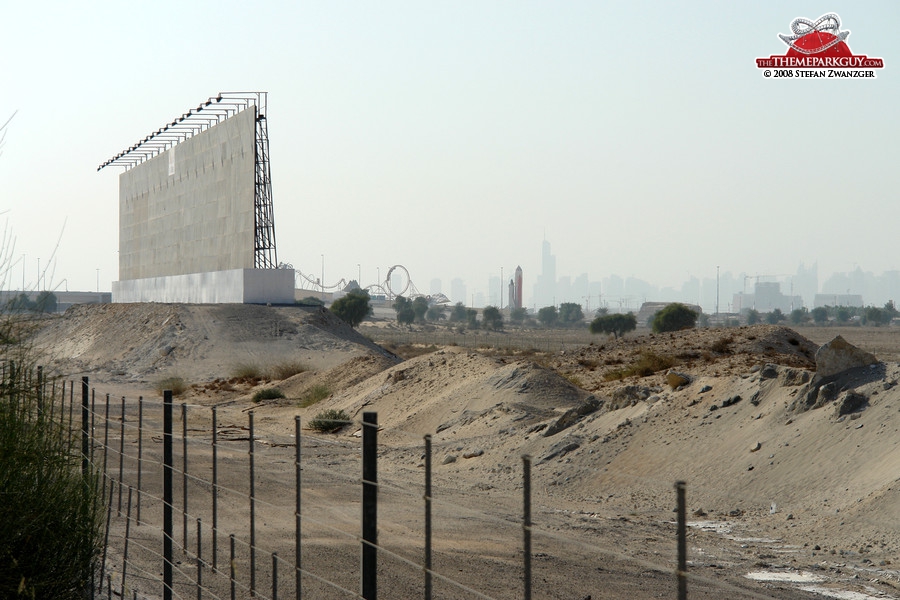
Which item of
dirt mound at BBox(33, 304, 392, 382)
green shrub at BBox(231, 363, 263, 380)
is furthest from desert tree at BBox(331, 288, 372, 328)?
green shrub at BBox(231, 363, 263, 380)

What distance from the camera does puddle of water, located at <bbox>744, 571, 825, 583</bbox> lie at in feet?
31.9

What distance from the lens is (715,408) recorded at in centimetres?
1750

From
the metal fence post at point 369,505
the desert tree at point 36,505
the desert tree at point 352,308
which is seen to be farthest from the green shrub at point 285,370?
the desert tree at point 352,308

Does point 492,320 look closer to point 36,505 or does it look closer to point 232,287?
point 232,287

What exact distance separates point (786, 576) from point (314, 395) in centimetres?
2291

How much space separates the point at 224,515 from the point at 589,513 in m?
5.09

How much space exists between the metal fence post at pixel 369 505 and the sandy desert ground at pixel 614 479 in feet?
2.11

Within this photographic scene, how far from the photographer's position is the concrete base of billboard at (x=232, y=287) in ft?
Result: 185

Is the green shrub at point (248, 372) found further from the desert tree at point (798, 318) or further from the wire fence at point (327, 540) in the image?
the desert tree at point (798, 318)

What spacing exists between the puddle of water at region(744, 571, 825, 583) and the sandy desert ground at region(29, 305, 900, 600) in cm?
3

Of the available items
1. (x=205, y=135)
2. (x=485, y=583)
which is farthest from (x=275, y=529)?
(x=205, y=135)

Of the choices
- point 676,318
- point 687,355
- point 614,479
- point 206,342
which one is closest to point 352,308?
point 676,318

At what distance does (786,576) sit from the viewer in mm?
9906

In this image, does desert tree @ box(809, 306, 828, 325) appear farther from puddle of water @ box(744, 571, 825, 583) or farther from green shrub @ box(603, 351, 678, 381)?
puddle of water @ box(744, 571, 825, 583)
